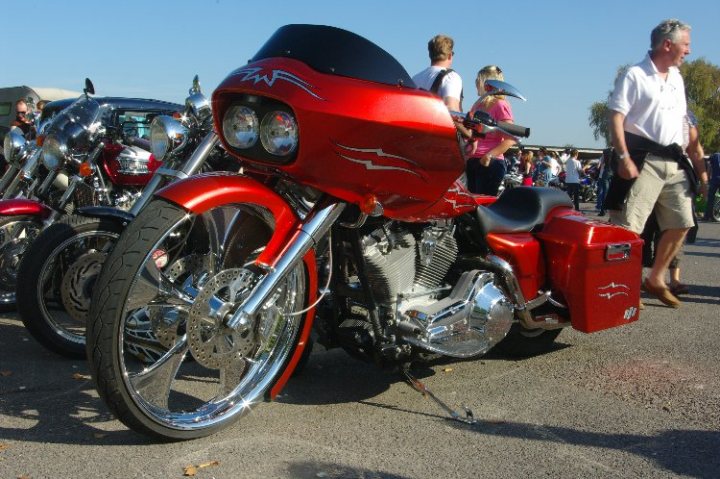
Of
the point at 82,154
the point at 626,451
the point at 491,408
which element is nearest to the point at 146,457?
the point at 491,408

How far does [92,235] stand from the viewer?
4.20 meters

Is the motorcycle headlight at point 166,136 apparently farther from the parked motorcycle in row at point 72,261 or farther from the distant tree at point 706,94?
the distant tree at point 706,94

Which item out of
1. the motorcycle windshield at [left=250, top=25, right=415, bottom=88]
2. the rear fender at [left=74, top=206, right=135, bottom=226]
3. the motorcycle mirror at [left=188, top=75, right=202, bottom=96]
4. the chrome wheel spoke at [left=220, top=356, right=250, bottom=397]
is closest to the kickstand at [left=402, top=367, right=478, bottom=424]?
the chrome wheel spoke at [left=220, top=356, right=250, bottom=397]

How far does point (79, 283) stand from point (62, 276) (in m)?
0.11

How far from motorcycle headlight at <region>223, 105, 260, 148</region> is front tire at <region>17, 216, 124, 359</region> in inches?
54.7

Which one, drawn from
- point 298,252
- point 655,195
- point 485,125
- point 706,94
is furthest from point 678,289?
point 706,94

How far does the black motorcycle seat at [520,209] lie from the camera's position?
4043mm

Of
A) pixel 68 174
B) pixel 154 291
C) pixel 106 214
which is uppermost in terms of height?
pixel 68 174

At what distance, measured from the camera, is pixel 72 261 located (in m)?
4.26

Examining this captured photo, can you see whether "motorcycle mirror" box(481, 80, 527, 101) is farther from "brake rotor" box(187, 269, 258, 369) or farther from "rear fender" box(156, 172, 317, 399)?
"brake rotor" box(187, 269, 258, 369)

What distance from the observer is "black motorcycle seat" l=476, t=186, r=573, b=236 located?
4.04 metres

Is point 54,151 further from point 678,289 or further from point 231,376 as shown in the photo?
point 678,289

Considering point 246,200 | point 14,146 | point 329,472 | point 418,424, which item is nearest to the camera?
point 329,472

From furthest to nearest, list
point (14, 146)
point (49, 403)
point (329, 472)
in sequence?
point (14, 146) → point (49, 403) → point (329, 472)
